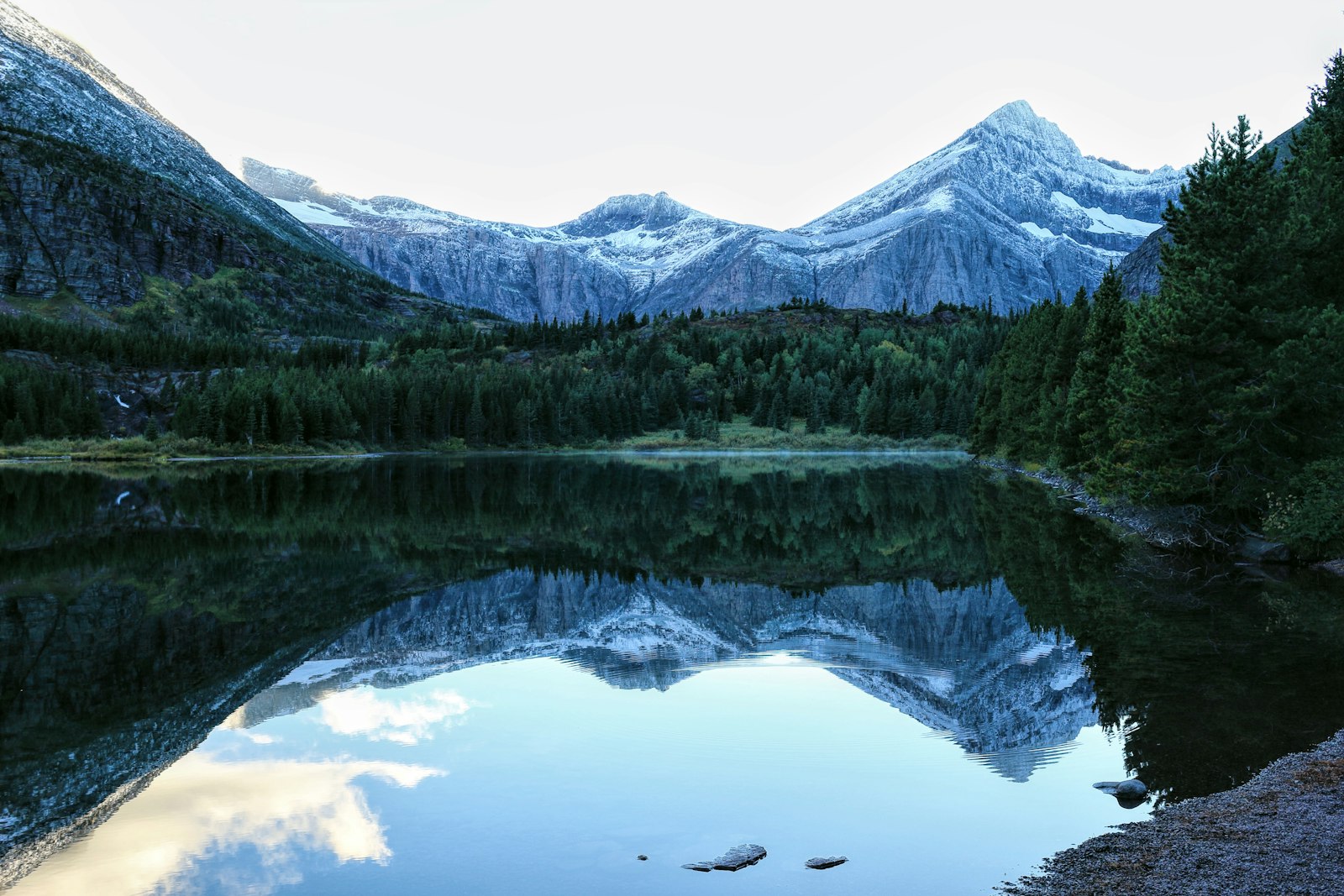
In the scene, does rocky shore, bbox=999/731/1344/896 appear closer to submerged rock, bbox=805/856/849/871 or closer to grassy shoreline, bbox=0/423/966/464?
submerged rock, bbox=805/856/849/871

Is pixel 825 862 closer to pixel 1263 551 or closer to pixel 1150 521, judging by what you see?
pixel 1263 551

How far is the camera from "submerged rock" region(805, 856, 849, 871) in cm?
1095

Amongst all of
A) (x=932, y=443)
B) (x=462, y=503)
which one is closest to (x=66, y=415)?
(x=462, y=503)

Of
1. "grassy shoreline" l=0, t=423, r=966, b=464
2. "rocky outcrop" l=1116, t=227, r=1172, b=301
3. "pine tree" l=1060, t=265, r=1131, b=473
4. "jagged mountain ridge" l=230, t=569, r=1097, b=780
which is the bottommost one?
"grassy shoreline" l=0, t=423, r=966, b=464

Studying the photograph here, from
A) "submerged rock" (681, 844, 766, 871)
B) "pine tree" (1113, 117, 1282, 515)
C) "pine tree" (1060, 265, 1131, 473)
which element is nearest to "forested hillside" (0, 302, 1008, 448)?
"pine tree" (1060, 265, 1131, 473)

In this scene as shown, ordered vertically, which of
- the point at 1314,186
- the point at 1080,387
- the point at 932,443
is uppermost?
the point at 1314,186

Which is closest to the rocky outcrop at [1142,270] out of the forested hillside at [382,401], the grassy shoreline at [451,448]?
the grassy shoreline at [451,448]

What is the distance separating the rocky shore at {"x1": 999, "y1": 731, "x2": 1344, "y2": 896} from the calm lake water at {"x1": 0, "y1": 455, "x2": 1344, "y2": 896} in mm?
624

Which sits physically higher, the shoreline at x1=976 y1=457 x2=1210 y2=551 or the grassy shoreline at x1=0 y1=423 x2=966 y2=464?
the shoreline at x1=976 y1=457 x2=1210 y2=551

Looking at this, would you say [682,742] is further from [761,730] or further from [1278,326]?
[1278,326]

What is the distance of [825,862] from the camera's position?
36.1 feet

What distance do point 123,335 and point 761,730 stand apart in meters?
194

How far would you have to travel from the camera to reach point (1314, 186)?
3409 cm

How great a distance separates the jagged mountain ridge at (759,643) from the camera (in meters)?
17.8
